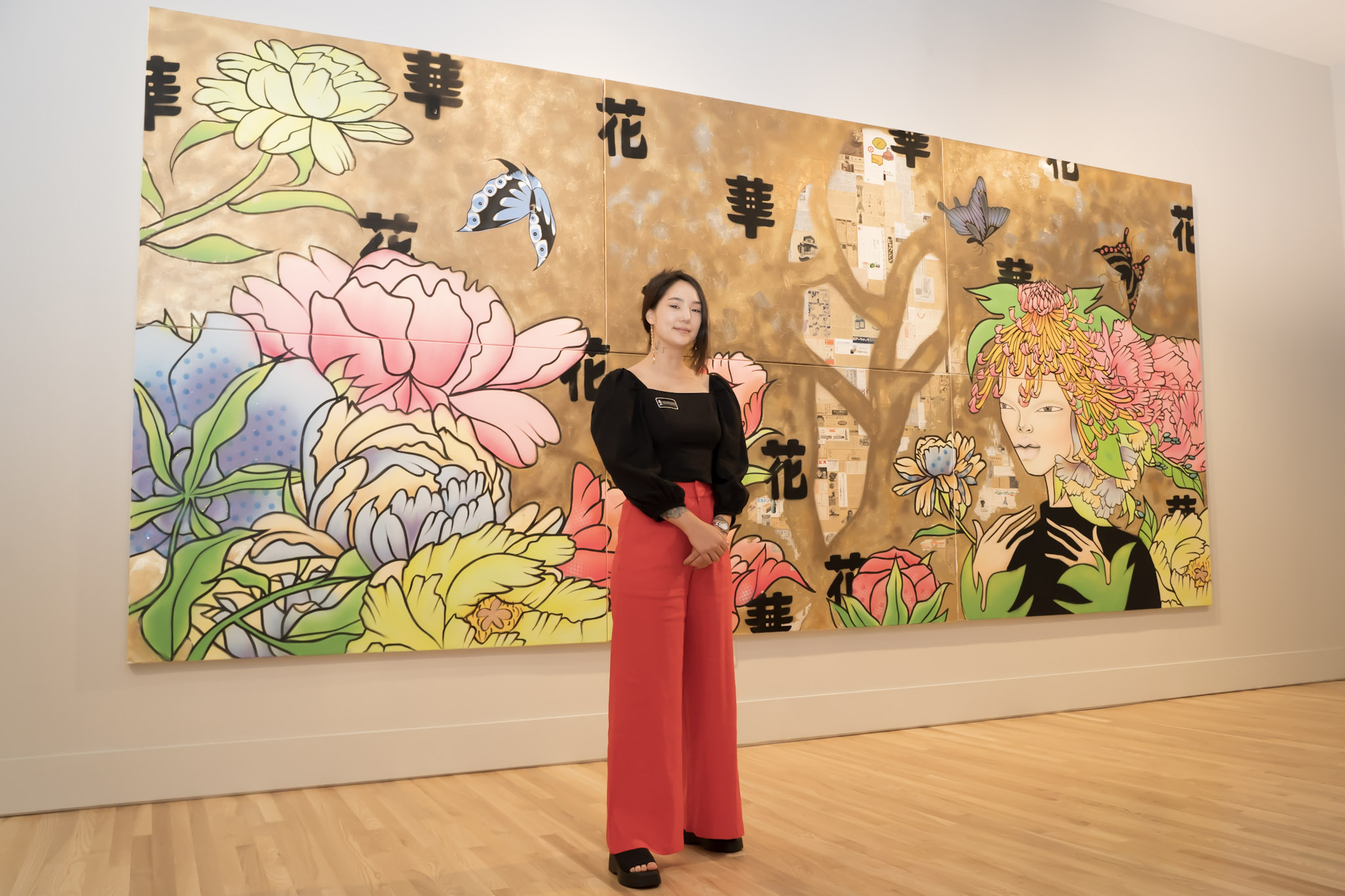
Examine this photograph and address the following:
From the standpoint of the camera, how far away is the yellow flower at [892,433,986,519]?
14.5 feet

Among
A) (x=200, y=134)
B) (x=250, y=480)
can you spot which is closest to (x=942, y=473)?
(x=250, y=480)

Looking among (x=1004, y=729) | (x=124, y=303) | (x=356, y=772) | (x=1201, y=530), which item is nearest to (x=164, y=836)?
(x=356, y=772)

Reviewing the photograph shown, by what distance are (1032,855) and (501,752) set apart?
6.29 feet

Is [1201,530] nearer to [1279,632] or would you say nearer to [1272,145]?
[1279,632]

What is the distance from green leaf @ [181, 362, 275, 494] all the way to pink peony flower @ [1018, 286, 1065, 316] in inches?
140

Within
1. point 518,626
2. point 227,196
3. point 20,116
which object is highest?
point 20,116

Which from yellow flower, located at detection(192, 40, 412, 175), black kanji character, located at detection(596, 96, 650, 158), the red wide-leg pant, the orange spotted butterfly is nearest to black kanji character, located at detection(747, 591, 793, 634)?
the red wide-leg pant

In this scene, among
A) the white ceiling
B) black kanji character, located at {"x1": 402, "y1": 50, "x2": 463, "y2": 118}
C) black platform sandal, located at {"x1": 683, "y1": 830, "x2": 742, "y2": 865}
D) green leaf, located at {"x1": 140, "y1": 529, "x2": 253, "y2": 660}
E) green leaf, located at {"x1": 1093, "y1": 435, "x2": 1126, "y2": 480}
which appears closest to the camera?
black platform sandal, located at {"x1": 683, "y1": 830, "x2": 742, "y2": 865}

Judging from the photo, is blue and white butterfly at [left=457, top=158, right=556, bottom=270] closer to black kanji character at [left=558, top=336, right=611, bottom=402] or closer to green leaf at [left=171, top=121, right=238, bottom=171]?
black kanji character at [left=558, top=336, right=611, bottom=402]

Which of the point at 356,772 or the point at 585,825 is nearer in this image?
the point at 585,825

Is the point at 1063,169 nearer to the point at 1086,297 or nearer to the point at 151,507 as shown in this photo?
the point at 1086,297

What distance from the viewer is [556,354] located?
3.77m

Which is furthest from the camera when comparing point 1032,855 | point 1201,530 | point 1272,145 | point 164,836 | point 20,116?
point 1272,145

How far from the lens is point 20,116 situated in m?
3.18
